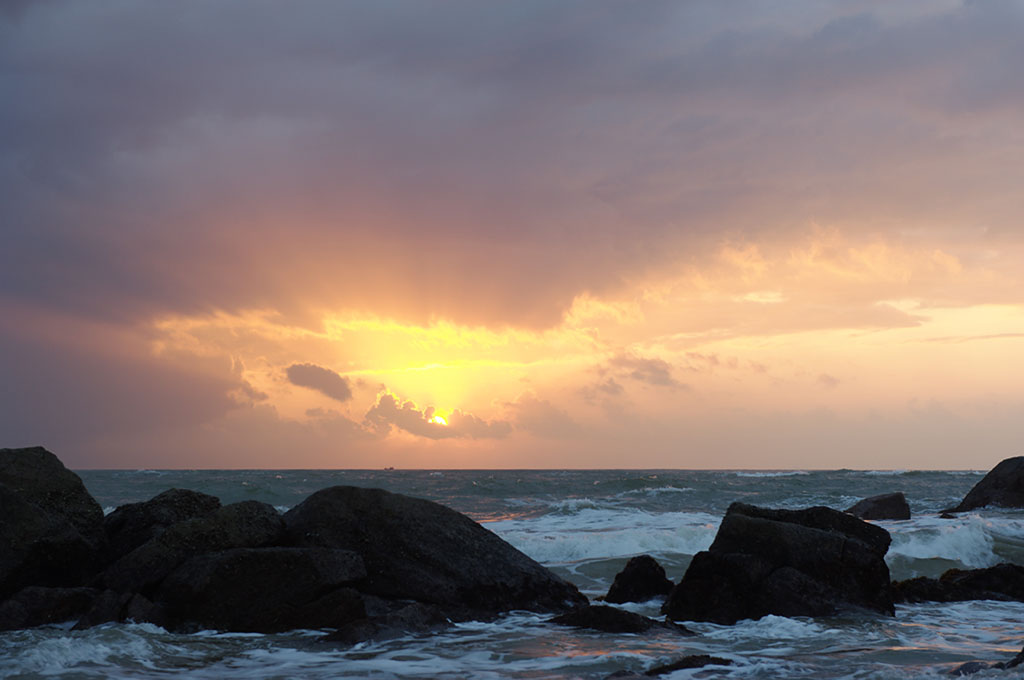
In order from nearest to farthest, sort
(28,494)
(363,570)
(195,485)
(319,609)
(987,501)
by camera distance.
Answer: (319,609), (363,570), (28,494), (987,501), (195,485)

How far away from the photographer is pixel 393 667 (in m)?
8.16

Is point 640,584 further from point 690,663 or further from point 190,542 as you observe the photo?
point 190,542

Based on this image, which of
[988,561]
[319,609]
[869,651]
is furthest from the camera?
[988,561]

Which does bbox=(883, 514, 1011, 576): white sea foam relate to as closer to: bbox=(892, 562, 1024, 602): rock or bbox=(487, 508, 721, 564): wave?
bbox=(892, 562, 1024, 602): rock

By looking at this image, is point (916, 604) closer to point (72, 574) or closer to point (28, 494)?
point (72, 574)

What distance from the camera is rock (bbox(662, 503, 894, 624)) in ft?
35.9

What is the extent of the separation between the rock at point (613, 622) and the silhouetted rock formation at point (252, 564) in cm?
137

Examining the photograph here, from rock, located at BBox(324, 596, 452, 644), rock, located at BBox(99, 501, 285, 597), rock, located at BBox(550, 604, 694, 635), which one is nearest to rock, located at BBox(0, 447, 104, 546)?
rock, located at BBox(99, 501, 285, 597)

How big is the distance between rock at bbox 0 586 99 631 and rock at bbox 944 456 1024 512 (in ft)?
91.3

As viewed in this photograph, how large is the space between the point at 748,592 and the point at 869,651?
7.10 ft

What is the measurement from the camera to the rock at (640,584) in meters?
12.3

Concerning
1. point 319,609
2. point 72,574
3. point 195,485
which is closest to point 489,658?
point 319,609

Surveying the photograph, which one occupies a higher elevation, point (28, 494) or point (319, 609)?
point (28, 494)

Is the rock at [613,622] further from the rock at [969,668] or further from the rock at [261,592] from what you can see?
the rock at [969,668]
